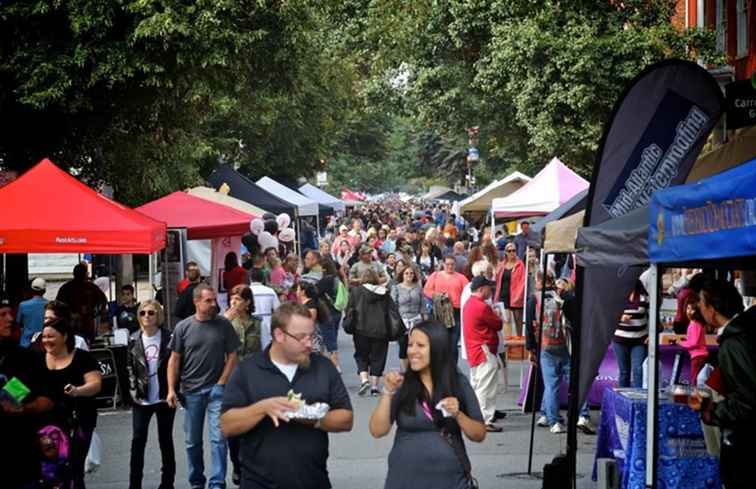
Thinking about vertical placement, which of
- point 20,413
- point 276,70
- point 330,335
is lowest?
point 330,335

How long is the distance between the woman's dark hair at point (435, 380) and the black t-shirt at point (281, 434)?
12.8 inches

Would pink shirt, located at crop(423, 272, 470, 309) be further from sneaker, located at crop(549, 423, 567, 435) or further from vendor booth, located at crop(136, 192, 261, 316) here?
sneaker, located at crop(549, 423, 567, 435)

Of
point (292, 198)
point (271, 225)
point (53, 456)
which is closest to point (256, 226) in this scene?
point (271, 225)

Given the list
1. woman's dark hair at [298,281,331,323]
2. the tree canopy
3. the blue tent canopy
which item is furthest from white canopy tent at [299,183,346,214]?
the blue tent canopy

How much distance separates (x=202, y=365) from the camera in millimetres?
11195

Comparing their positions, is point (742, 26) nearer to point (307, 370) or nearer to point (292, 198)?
point (292, 198)

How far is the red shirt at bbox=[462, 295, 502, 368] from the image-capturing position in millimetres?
14828

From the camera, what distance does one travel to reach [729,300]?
8844 millimetres

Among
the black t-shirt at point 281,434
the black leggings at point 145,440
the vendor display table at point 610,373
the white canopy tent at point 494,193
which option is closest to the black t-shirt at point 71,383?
the black leggings at point 145,440

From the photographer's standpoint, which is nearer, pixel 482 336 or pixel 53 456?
pixel 53 456

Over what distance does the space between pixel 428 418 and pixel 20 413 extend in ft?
8.79

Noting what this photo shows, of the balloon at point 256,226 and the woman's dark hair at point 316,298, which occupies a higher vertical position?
the balloon at point 256,226

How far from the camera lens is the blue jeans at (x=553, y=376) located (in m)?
14.6

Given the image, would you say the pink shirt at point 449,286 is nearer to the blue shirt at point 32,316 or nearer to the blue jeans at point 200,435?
the blue shirt at point 32,316
